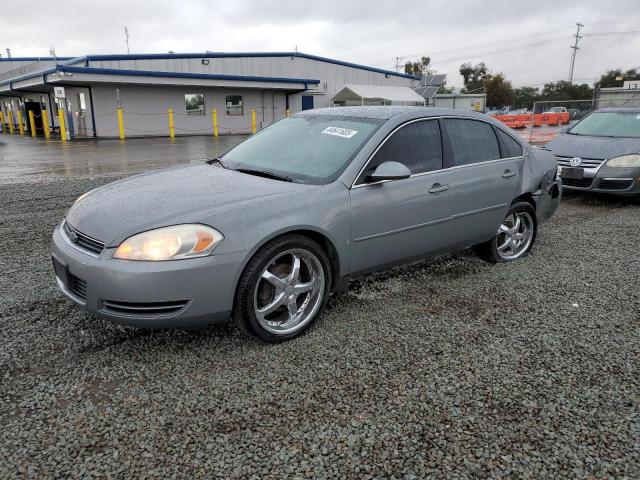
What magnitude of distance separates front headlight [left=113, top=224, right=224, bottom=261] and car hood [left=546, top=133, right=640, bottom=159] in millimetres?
7277

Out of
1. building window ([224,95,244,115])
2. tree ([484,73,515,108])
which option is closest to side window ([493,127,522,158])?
building window ([224,95,244,115])

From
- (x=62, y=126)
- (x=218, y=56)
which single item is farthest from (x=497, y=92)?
(x=62, y=126)

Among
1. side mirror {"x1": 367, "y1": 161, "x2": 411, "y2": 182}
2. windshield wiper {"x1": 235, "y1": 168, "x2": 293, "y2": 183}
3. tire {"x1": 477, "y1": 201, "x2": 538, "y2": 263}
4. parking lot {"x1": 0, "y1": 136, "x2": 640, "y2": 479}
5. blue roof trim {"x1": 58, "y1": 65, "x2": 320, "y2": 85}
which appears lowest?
parking lot {"x1": 0, "y1": 136, "x2": 640, "y2": 479}

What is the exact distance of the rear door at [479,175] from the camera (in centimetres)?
425

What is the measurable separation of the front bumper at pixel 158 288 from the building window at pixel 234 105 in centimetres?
2902

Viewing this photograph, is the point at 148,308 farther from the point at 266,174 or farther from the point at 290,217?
the point at 266,174

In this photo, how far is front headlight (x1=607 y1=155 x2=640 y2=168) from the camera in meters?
7.67

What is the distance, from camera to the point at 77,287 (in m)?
2.98

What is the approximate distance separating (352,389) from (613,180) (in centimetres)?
684

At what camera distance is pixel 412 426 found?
2.44m

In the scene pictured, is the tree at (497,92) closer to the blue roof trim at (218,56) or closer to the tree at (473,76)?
the tree at (473,76)

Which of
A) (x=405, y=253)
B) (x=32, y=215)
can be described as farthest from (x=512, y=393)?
(x=32, y=215)

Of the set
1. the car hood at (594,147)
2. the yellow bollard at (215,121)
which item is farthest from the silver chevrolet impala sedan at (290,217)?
the yellow bollard at (215,121)

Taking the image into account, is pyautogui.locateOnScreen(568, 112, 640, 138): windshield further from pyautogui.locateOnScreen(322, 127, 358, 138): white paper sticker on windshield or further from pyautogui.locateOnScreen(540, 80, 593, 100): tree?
pyautogui.locateOnScreen(540, 80, 593, 100): tree
